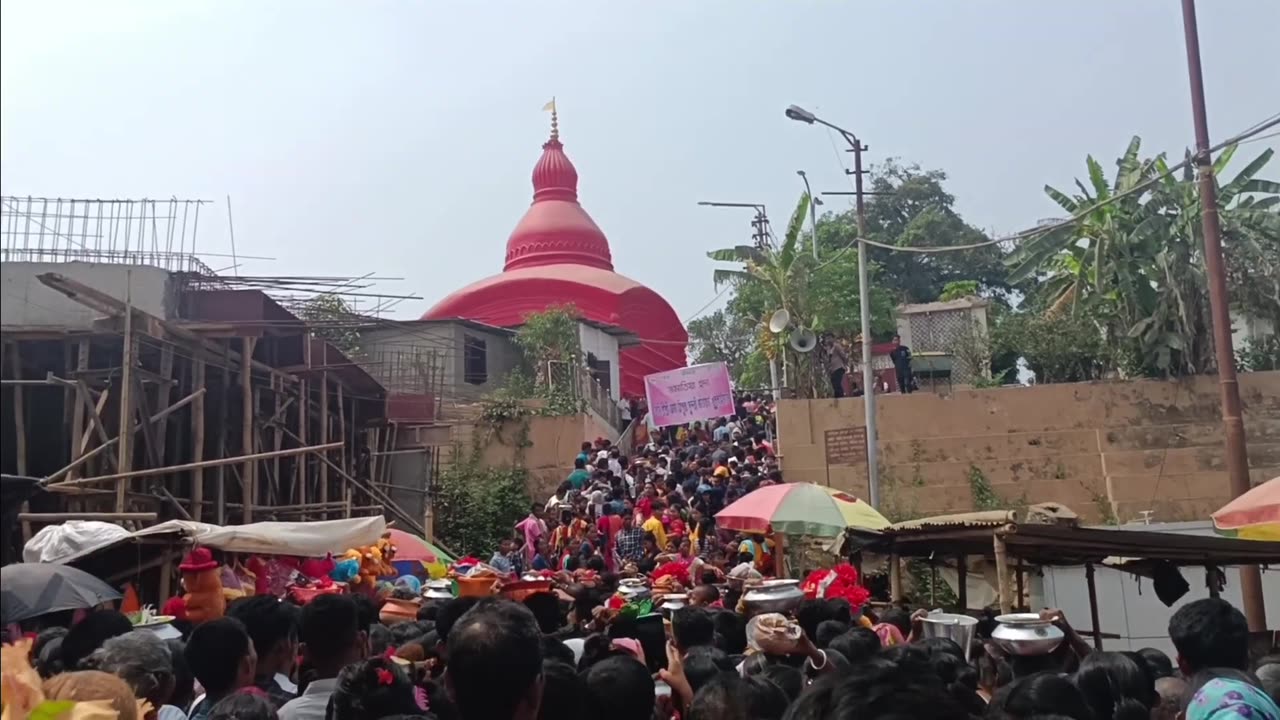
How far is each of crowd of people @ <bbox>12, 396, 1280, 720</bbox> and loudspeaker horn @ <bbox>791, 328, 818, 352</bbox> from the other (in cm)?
1477

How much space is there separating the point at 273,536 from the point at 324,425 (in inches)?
292

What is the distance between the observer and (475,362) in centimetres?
2488

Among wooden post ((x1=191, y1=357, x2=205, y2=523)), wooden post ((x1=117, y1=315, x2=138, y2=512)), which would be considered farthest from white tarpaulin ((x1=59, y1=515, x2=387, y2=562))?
wooden post ((x1=191, y1=357, x2=205, y2=523))

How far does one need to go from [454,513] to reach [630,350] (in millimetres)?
13360

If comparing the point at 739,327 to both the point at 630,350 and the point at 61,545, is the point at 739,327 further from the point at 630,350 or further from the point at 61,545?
the point at 61,545

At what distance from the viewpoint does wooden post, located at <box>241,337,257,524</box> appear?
42.5 ft

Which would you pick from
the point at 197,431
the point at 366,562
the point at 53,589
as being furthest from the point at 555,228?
the point at 53,589

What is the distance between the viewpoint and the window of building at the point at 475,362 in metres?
24.5

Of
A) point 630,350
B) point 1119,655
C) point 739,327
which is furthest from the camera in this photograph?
point 739,327

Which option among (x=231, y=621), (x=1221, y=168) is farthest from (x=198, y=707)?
(x=1221, y=168)

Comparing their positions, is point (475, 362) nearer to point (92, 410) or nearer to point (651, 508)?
point (651, 508)

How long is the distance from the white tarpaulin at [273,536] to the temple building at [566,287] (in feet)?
64.1

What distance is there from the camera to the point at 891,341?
92.2 ft

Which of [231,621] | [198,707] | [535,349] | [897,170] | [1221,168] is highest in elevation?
[897,170]
